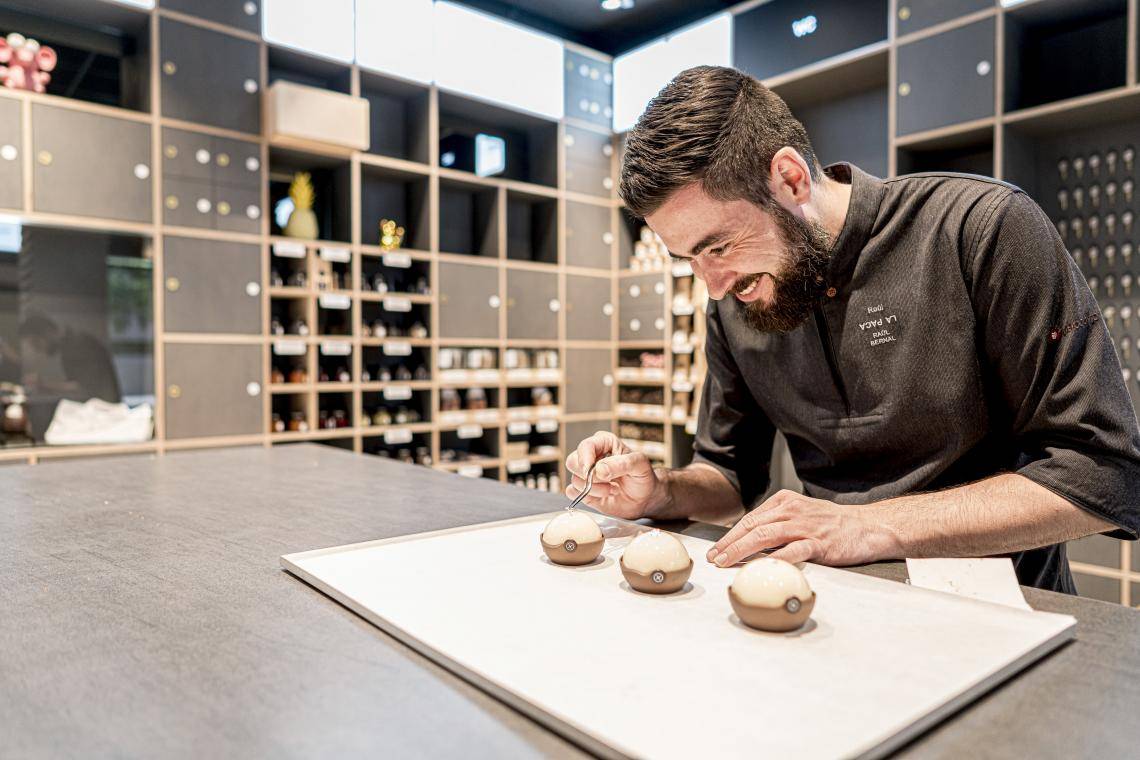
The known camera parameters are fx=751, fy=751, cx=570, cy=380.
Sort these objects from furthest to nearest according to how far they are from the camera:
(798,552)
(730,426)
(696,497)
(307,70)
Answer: (307,70)
(730,426)
(696,497)
(798,552)

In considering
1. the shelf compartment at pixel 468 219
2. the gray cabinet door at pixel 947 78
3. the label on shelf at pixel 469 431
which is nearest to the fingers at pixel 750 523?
the gray cabinet door at pixel 947 78

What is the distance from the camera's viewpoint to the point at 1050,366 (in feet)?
3.43

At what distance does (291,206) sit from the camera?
3.89m

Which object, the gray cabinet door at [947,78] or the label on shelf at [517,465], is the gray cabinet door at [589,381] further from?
the gray cabinet door at [947,78]

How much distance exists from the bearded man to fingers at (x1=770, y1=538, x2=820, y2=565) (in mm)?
41

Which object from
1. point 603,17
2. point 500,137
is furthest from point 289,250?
point 603,17

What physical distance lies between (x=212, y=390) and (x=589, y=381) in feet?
7.38

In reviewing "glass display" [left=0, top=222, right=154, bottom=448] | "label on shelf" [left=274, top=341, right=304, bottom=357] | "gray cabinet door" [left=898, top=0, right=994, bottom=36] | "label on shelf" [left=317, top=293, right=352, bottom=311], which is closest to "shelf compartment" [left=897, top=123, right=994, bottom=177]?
"gray cabinet door" [left=898, top=0, right=994, bottom=36]

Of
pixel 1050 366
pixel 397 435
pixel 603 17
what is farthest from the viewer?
pixel 603 17

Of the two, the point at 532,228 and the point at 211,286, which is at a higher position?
the point at 532,228

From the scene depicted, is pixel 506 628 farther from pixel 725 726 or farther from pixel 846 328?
pixel 846 328

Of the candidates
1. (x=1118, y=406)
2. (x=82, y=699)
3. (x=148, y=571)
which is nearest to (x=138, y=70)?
(x=148, y=571)

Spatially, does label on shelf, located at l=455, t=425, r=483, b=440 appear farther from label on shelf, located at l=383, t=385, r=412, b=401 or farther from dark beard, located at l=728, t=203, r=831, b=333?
dark beard, located at l=728, t=203, r=831, b=333

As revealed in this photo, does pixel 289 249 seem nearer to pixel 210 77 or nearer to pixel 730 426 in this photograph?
pixel 210 77
